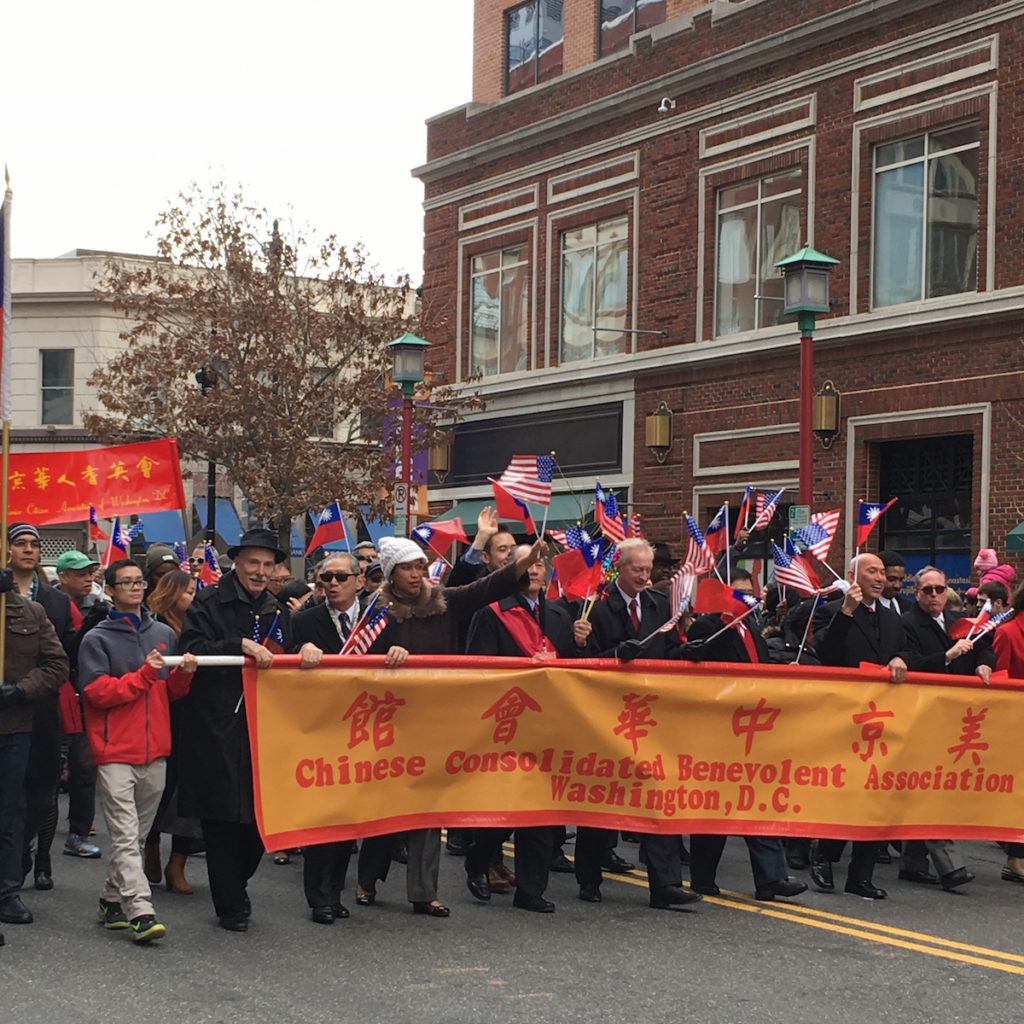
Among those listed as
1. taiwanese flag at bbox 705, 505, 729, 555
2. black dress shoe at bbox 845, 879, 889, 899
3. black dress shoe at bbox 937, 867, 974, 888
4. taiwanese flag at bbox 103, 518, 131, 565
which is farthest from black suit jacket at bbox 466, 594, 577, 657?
taiwanese flag at bbox 103, 518, 131, 565

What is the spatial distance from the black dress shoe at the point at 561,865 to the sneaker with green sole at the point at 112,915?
3069 mm

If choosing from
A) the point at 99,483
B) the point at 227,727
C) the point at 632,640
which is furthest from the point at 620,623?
the point at 99,483

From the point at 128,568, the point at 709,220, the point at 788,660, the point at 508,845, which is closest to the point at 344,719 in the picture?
the point at 128,568

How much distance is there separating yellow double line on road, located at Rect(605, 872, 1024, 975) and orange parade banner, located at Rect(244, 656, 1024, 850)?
16.4 inches

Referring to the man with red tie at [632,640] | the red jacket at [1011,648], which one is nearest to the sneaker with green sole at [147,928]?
the man with red tie at [632,640]

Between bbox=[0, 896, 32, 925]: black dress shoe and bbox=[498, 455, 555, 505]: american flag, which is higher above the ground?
bbox=[498, 455, 555, 505]: american flag

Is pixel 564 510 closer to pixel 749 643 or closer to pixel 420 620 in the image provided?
pixel 749 643

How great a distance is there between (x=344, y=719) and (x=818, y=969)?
260 cm

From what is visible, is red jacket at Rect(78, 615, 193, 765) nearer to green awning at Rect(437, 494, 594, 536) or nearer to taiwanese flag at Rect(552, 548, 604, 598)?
taiwanese flag at Rect(552, 548, 604, 598)

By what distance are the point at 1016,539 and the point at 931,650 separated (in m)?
9.66

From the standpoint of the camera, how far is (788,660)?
11609 millimetres

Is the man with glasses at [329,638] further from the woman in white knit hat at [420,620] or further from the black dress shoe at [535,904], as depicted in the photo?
the black dress shoe at [535,904]

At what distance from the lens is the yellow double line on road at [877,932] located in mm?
7906

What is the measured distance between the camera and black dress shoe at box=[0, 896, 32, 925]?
844 centimetres
